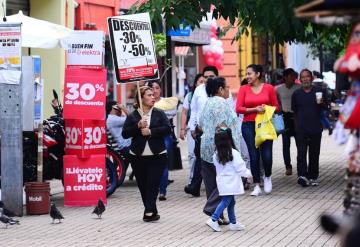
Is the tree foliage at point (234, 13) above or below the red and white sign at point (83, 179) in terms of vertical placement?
above

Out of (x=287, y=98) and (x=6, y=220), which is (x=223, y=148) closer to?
(x=6, y=220)

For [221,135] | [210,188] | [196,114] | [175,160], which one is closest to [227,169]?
[221,135]

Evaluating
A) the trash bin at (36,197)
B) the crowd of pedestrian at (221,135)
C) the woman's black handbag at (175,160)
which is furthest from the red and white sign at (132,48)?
the woman's black handbag at (175,160)

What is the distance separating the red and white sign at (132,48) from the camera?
1420 centimetres

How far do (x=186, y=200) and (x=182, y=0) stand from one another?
304 cm

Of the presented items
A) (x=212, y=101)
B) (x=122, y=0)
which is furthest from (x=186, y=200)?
(x=122, y=0)

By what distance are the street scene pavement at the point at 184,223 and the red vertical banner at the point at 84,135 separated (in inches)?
11.1

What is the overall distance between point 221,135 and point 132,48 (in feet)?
9.12

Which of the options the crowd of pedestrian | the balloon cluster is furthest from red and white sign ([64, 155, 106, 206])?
the balloon cluster

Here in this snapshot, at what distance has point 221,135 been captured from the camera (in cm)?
1203

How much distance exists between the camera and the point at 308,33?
18.2 m

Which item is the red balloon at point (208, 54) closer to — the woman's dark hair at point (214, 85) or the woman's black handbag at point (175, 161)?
the woman's black handbag at point (175, 161)

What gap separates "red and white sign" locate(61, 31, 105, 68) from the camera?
583 inches

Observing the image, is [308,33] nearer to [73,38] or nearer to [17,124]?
[73,38]
